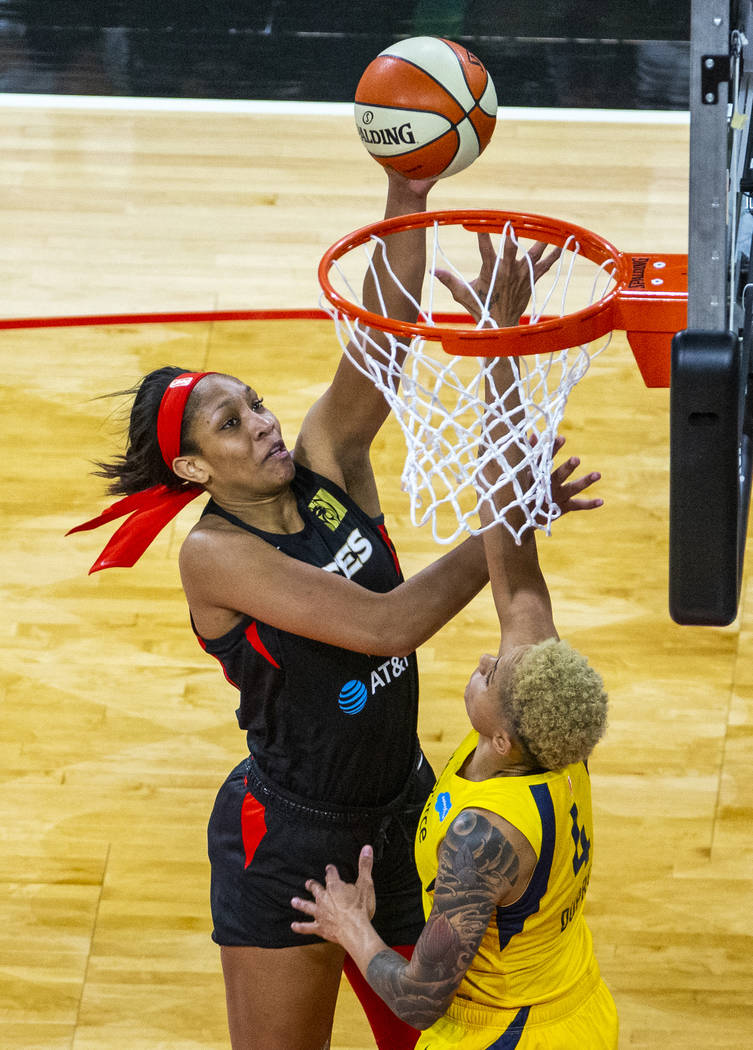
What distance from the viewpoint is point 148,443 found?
2820 mm

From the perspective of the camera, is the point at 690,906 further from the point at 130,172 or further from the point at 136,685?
the point at 130,172

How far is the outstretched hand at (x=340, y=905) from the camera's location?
2.68m

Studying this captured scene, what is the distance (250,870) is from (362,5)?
7.15 meters

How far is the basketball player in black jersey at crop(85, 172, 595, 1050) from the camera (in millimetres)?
2689

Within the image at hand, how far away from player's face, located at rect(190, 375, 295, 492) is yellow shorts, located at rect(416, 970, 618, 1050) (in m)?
1.02

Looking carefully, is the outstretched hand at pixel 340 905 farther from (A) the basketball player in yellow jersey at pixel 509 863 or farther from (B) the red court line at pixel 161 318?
(B) the red court line at pixel 161 318

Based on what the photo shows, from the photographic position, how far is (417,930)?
2.94 metres

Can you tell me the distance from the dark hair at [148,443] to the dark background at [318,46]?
17.8 feet

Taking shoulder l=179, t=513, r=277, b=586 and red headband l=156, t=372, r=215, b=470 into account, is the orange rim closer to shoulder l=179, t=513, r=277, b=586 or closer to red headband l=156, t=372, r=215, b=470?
red headband l=156, t=372, r=215, b=470

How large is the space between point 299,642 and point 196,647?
6.12 feet

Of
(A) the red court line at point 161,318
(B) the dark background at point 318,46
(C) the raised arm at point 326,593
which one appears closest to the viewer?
(C) the raised arm at point 326,593

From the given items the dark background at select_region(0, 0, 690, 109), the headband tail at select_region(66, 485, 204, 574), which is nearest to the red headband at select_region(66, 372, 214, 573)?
the headband tail at select_region(66, 485, 204, 574)

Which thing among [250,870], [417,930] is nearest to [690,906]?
[417,930]

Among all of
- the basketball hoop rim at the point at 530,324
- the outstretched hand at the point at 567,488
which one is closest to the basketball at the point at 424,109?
the basketball hoop rim at the point at 530,324
